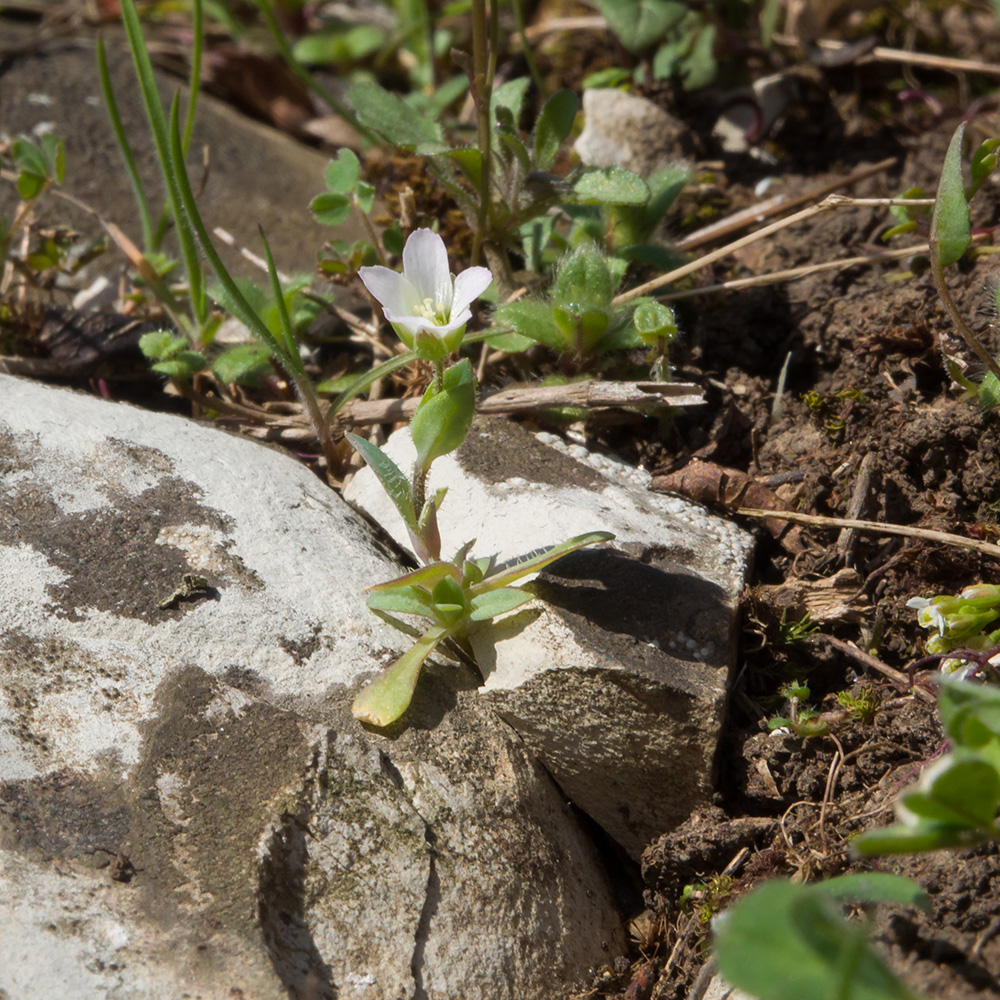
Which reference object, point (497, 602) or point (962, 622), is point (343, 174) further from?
point (962, 622)

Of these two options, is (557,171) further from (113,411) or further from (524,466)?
(113,411)

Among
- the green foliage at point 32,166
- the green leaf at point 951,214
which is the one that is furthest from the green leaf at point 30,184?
the green leaf at point 951,214

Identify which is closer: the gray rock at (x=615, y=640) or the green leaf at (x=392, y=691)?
the green leaf at (x=392, y=691)

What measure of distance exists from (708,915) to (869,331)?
1.55 m

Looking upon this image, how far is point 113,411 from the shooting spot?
7.53 feet

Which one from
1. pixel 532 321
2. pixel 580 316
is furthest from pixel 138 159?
pixel 580 316

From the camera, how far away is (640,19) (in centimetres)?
325

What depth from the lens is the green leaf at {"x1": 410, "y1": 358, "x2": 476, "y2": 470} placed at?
182 cm

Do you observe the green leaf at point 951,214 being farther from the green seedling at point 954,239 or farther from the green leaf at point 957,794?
the green leaf at point 957,794

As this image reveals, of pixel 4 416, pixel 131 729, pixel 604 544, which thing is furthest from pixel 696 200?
pixel 131 729

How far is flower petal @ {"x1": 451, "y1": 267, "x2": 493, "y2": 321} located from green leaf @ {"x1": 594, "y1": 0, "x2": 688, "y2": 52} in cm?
181

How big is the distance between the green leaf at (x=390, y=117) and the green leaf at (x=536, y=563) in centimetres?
139

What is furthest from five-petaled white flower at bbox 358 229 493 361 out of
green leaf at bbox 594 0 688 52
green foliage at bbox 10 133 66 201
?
green leaf at bbox 594 0 688 52

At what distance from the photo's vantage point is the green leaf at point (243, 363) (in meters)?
2.48
